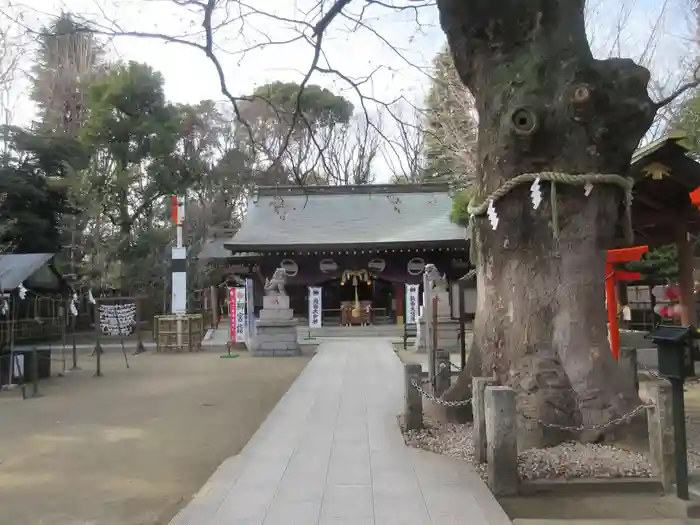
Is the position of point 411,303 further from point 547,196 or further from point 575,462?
point 575,462

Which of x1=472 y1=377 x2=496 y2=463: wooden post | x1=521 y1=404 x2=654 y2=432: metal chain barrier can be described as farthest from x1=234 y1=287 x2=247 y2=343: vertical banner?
x1=521 y1=404 x2=654 y2=432: metal chain barrier

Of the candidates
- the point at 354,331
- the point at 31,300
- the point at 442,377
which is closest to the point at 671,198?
the point at 442,377

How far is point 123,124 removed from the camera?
2500cm

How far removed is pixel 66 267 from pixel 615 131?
22.5 m

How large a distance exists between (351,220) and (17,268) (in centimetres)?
1603

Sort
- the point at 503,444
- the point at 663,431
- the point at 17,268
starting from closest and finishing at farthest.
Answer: the point at 663,431
the point at 503,444
the point at 17,268

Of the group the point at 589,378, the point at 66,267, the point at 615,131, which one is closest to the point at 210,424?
the point at 589,378

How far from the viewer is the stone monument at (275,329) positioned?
629 inches

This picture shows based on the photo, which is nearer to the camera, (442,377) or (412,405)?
(412,405)

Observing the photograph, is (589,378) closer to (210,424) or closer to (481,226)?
(481,226)

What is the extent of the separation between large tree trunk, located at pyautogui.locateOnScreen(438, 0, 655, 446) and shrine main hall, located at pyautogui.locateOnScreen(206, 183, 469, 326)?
1637 cm

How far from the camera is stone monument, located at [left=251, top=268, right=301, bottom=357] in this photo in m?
16.0

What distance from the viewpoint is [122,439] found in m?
6.67

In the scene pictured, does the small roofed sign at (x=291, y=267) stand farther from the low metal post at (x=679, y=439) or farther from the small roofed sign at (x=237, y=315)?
the low metal post at (x=679, y=439)
